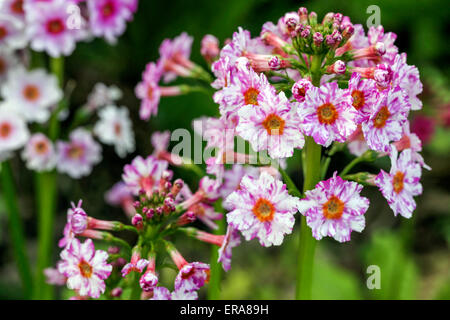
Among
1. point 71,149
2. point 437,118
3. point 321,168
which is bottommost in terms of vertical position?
point 321,168

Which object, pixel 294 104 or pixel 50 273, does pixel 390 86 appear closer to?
pixel 294 104

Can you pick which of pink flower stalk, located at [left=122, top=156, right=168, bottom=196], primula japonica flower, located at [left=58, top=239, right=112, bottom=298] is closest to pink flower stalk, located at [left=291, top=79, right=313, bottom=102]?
pink flower stalk, located at [left=122, top=156, right=168, bottom=196]

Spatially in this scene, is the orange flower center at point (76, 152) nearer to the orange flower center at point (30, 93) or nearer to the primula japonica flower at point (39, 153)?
the primula japonica flower at point (39, 153)

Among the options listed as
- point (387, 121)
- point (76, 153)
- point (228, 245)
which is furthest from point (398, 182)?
point (76, 153)

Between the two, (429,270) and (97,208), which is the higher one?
(97,208)

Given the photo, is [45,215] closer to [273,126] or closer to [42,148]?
[42,148]

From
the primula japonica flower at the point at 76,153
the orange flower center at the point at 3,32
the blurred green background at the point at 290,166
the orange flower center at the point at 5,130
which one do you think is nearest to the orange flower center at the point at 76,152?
the primula japonica flower at the point at 76,153

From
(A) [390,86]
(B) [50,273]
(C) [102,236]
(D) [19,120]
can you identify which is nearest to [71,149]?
(D) [19,120]
